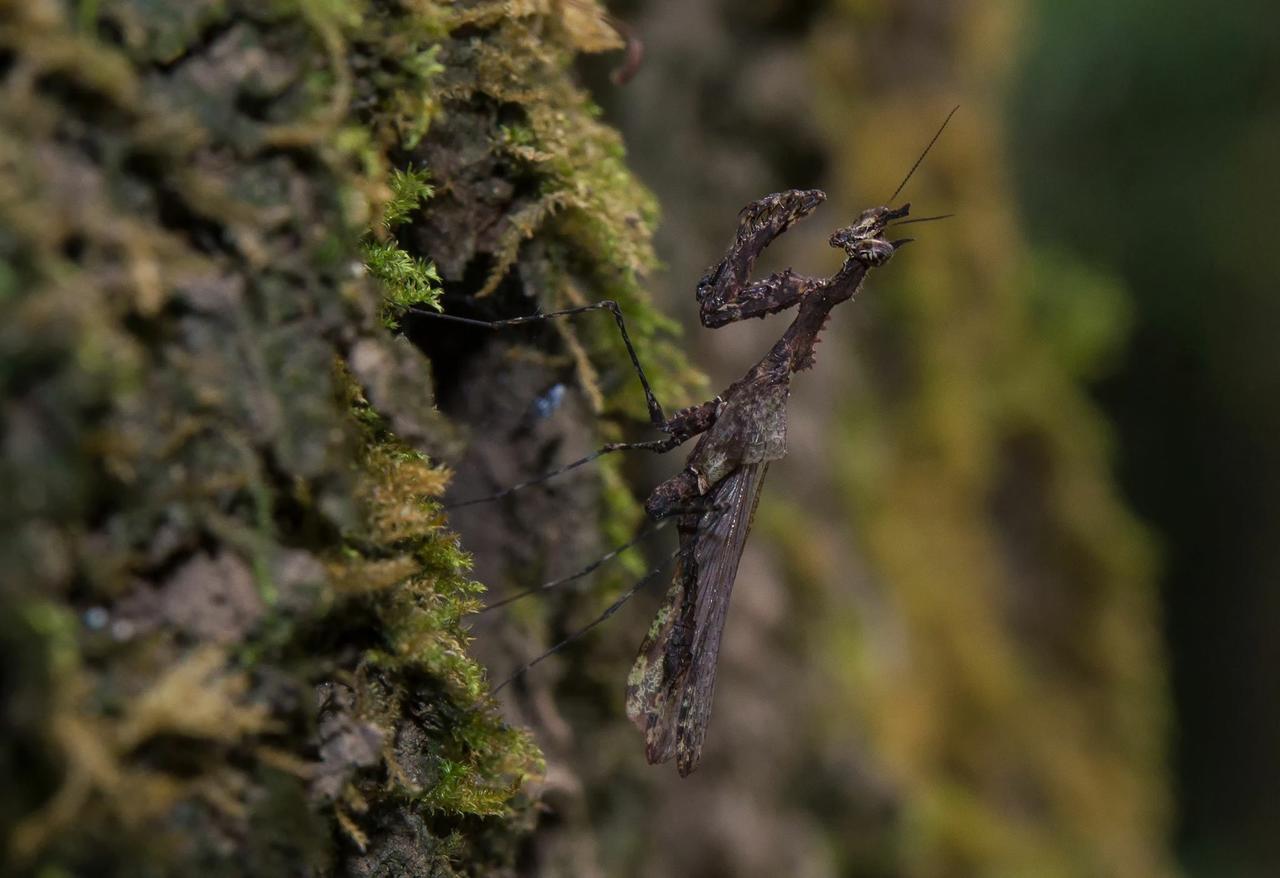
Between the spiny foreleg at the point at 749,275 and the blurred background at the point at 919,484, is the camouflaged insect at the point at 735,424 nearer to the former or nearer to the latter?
the spiny foreleg at the point at 749,275

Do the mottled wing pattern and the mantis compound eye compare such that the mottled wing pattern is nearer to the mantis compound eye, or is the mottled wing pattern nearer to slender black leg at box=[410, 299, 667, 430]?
slender black leg at box=[410, 299, 667, 430]

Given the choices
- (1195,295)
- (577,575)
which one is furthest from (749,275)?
(1195,295)

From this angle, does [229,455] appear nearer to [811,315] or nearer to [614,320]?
[614,320]

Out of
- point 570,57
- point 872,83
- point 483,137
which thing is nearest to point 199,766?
point 483,137

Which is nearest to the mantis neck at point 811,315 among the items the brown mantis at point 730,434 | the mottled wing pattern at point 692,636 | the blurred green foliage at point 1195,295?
the brown mantis at point 730,434

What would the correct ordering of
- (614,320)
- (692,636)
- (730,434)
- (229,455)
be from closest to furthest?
1. (229,455)
2. (614,320)
3. (692,636)
4. (730,434)

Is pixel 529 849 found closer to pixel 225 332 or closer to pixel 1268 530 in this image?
pixel 225 332
